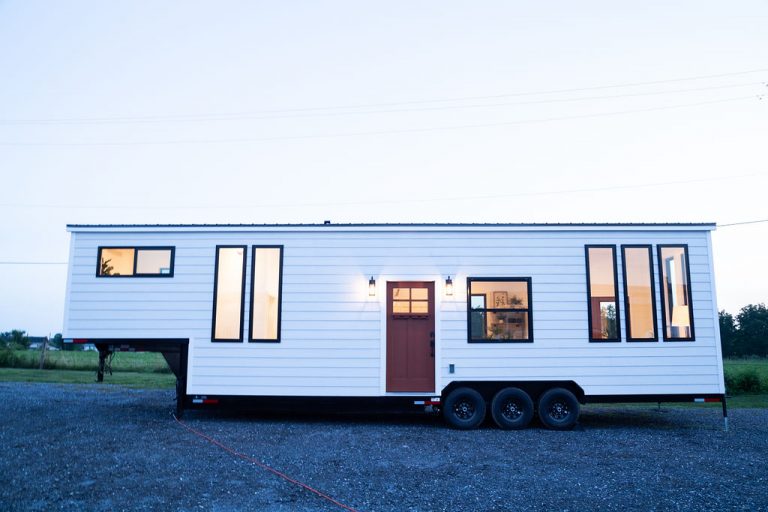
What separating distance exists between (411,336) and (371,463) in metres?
2.95

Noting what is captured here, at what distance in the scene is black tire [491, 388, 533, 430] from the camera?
8.20 meters

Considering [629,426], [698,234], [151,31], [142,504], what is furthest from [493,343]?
[151,31]

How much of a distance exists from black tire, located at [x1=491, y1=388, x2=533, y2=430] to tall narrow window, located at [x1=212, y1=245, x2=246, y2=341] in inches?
174

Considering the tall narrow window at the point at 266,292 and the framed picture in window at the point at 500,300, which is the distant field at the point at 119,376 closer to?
the tall narrow window at the point at 266,292

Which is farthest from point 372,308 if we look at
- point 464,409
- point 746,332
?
point 746,332

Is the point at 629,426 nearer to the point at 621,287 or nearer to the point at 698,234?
the point at 621,287

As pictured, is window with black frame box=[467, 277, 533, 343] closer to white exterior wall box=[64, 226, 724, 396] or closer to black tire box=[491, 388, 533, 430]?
white exterior wall box=[64, 226, 724, 396]

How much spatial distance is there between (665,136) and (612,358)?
7.74m

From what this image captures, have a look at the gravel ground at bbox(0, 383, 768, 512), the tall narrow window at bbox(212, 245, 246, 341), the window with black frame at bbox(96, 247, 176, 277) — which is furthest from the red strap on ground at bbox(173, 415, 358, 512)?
the window with black frame at bbox(96, 247, 176, 277)

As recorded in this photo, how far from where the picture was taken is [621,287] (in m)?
8.61

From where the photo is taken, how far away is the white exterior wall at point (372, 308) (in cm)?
838

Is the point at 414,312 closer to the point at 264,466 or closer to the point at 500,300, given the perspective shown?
the point at 500,300

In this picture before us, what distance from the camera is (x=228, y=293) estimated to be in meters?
8.83

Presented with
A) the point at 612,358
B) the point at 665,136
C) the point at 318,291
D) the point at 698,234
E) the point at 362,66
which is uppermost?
the point at 362,66
